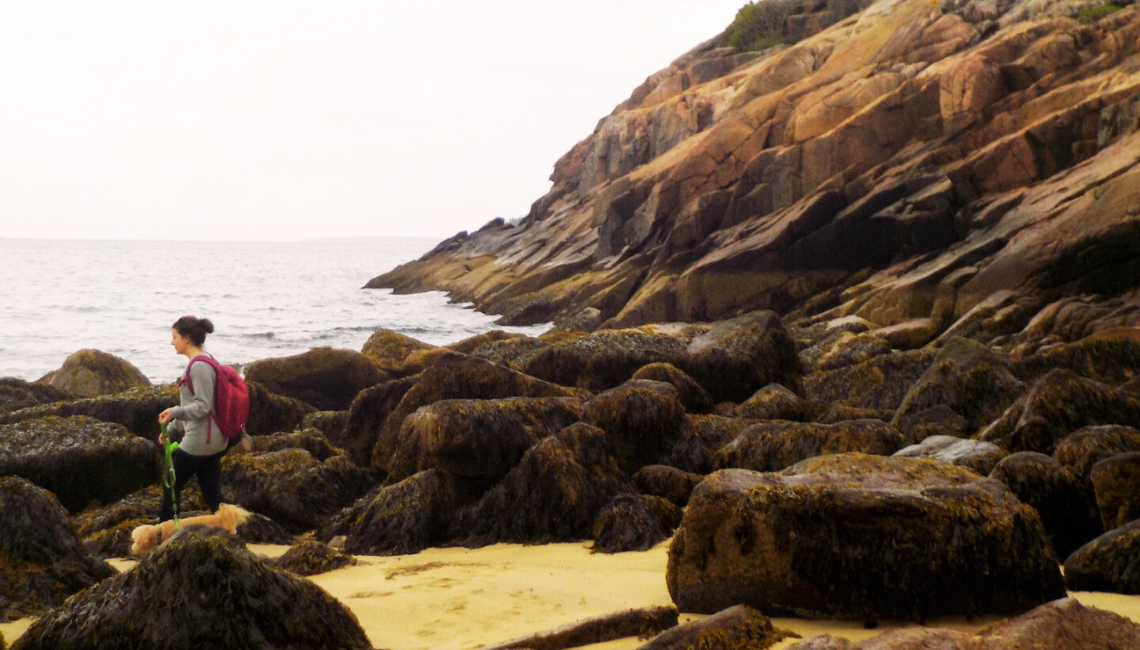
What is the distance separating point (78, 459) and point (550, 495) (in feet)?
15.8

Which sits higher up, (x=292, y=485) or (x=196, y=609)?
(x=196, y=609)

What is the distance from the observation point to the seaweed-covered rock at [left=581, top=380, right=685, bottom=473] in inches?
368

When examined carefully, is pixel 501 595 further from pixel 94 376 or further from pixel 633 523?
pixel 94 376

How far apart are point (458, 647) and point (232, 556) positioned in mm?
1174

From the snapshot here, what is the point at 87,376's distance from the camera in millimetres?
15609

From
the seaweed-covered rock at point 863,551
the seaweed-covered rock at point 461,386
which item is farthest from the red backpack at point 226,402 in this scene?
the seaweed-covered rock at point 863,551

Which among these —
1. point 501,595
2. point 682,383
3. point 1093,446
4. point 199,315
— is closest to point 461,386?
point 682,383

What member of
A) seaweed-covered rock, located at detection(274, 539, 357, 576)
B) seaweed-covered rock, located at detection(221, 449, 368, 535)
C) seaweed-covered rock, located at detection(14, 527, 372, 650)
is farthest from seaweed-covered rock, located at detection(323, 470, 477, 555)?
seaweed-covered rock, located at detection(14, 527, 372, 650)

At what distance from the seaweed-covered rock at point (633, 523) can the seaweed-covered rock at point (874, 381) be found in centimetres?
609

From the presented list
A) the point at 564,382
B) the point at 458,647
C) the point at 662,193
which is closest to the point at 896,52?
the point at 662,193

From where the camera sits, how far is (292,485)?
9.20 m

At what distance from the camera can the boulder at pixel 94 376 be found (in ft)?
50.7

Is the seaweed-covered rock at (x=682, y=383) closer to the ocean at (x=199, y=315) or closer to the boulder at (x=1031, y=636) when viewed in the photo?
the boulder at (x=1031, y=636)

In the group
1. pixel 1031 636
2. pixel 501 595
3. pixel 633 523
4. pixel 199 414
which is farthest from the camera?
pixel 633 523
